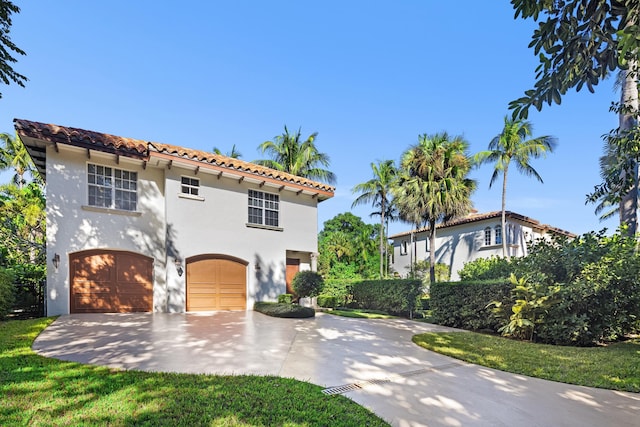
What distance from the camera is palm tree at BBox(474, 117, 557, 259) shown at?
75.6 feet

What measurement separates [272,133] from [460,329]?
20.1 meters

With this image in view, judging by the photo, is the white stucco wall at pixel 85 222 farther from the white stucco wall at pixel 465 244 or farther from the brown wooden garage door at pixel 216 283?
the white stucco wall at pixel 465 244

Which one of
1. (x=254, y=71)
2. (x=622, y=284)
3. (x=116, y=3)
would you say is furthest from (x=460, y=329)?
(x=116, y=3)

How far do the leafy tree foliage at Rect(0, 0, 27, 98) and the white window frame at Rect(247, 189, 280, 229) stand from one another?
28.4 ft

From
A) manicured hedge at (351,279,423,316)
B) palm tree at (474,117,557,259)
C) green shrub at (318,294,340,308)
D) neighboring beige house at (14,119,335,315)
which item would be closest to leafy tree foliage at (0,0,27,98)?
neighboring beige house at (14,119,335,315)

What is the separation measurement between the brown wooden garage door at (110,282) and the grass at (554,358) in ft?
32.3

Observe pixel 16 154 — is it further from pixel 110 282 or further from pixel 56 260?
pixel 110 282

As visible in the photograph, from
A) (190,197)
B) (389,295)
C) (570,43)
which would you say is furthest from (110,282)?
(570,43)

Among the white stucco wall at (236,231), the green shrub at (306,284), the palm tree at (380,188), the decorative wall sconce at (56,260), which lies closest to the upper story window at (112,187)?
the white stucco wall at (236,231)

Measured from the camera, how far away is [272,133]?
26.3 m

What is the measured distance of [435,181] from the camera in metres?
20.0

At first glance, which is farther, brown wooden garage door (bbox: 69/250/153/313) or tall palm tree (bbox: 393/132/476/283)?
tall palm tree (bbox: 393/132/476/283)

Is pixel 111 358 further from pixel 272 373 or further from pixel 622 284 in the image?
pixel 622 284

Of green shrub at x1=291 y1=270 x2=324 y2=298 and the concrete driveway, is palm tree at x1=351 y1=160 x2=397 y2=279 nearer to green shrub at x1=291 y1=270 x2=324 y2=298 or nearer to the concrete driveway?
green shrub at x1=291 y1=270 x2=324 y2=298
